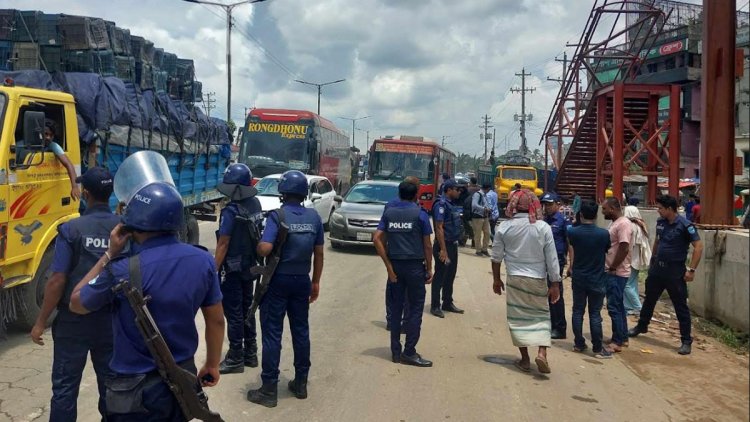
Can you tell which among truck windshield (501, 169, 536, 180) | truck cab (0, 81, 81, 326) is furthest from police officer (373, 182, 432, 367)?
truck windshield (501, 169, 536, 180)

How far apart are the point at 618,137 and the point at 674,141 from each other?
4.17 feet

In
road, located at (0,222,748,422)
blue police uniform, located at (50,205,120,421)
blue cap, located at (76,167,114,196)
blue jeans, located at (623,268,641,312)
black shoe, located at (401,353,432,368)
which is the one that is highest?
blue cap, located at (76,167,114,196)

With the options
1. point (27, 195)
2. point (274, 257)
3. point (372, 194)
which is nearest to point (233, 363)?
point (274, 257)

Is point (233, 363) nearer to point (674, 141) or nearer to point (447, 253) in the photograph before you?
point (447, 253)

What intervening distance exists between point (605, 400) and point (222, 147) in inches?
364

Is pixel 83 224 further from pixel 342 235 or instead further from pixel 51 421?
pixel 342 235

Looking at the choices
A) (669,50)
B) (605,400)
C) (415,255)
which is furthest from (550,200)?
(669,50)

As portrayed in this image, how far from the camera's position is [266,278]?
4727mm

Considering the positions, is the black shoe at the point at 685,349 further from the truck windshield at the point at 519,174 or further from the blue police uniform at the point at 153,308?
the truck windshield at the point at 519,174

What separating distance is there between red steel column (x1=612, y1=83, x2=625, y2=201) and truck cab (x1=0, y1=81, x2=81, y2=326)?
10.8 meters

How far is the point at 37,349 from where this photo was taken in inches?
232

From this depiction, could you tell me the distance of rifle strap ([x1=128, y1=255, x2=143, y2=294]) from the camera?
98.2 inches

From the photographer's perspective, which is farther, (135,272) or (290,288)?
(290,288)

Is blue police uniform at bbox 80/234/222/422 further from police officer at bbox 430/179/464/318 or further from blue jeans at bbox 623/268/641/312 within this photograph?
blue jeans at bbox 623/268/641/312
